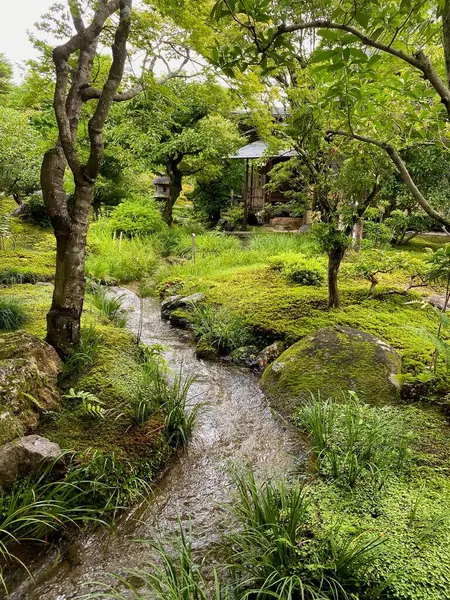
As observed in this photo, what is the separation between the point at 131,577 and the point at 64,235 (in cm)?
293

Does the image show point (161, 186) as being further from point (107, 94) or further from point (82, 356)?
point (82, 356)

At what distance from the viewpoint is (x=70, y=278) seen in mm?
3752

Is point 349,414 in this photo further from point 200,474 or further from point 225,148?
point 225,148

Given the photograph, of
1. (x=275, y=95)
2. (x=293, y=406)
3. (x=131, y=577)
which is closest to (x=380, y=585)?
(x=131, y=577)

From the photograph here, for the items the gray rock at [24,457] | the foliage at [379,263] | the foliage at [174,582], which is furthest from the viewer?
the foliage at [379,263]

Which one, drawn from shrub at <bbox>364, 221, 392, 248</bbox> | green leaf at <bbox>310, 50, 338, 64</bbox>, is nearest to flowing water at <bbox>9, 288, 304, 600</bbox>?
green leaf at <bbox>310, 50, 338, 64</bbox>

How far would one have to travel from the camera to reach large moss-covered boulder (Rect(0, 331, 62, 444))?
9.62 feet

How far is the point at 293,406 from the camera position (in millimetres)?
3988

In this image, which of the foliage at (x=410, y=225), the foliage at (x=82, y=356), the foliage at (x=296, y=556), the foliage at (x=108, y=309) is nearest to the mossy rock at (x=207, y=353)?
the foliage at (x=108, y=309)

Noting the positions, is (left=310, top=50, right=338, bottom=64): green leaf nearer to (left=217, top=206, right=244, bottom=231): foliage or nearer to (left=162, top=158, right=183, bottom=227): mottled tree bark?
(left=162, top=158, right=183, bottom=227): mottled tree bark

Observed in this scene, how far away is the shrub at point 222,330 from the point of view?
18.8ft

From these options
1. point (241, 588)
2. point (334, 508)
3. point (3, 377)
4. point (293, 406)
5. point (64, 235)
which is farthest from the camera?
point (293, 406)

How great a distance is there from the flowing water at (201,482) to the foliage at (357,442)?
1.32ft

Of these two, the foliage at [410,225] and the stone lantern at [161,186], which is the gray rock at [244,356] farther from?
the stone lantern at [161,186]
